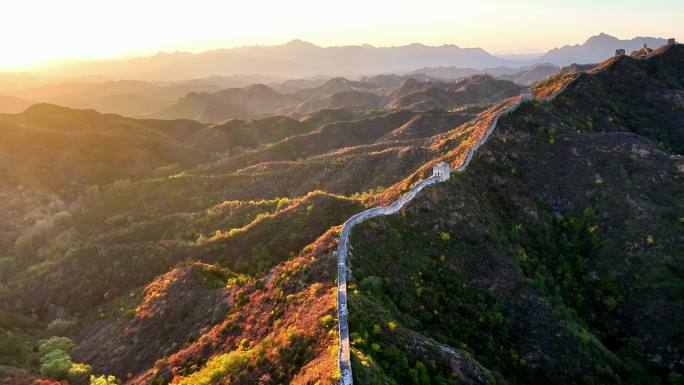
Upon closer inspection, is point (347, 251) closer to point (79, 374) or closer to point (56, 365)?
point (79, 374)

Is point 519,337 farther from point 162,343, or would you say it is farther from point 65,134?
point 65,134

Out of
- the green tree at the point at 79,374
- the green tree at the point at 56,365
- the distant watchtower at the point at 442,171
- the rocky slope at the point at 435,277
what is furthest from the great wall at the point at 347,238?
the green tree at the point at 56,365

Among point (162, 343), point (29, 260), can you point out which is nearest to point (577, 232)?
point (162, 343)

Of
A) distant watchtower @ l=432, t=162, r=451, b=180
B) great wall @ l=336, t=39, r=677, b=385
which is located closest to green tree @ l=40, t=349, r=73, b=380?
great wall @ l=336, t=39, r=677, b=385

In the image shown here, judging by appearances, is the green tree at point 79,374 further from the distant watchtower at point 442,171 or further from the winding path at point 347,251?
the distant watchtower at point 442,171

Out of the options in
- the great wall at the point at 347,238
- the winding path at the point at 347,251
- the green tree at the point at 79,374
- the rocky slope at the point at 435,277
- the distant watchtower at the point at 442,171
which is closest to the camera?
the winding path at the point at 347,251

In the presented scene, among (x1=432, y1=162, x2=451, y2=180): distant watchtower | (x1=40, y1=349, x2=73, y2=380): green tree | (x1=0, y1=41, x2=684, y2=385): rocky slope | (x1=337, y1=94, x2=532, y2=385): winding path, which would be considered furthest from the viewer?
(x1=432, y1=162, x2=451, y2=180): distant watchtower

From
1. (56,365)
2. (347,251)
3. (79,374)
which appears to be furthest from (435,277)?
(56,365)

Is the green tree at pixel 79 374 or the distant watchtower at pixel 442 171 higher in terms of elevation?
the distant watchtower at pixel 442 171

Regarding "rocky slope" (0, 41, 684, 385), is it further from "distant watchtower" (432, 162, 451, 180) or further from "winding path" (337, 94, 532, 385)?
"distant watchtower" (432, 162, 451, 180)

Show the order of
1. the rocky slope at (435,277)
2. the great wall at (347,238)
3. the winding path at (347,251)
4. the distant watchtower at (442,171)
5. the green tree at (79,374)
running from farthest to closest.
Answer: the distant watchtower at (442,171)
the green tree at (79,374)
the rocky slope at (435,277)
the great wall at (347,238)
the winding path at (347,251)

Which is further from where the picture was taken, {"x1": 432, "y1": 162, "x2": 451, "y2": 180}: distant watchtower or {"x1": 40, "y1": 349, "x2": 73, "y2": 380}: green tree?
{"x1": 432, "y1": 162, "x2": 451, "y2": 180}: distant watchtower
